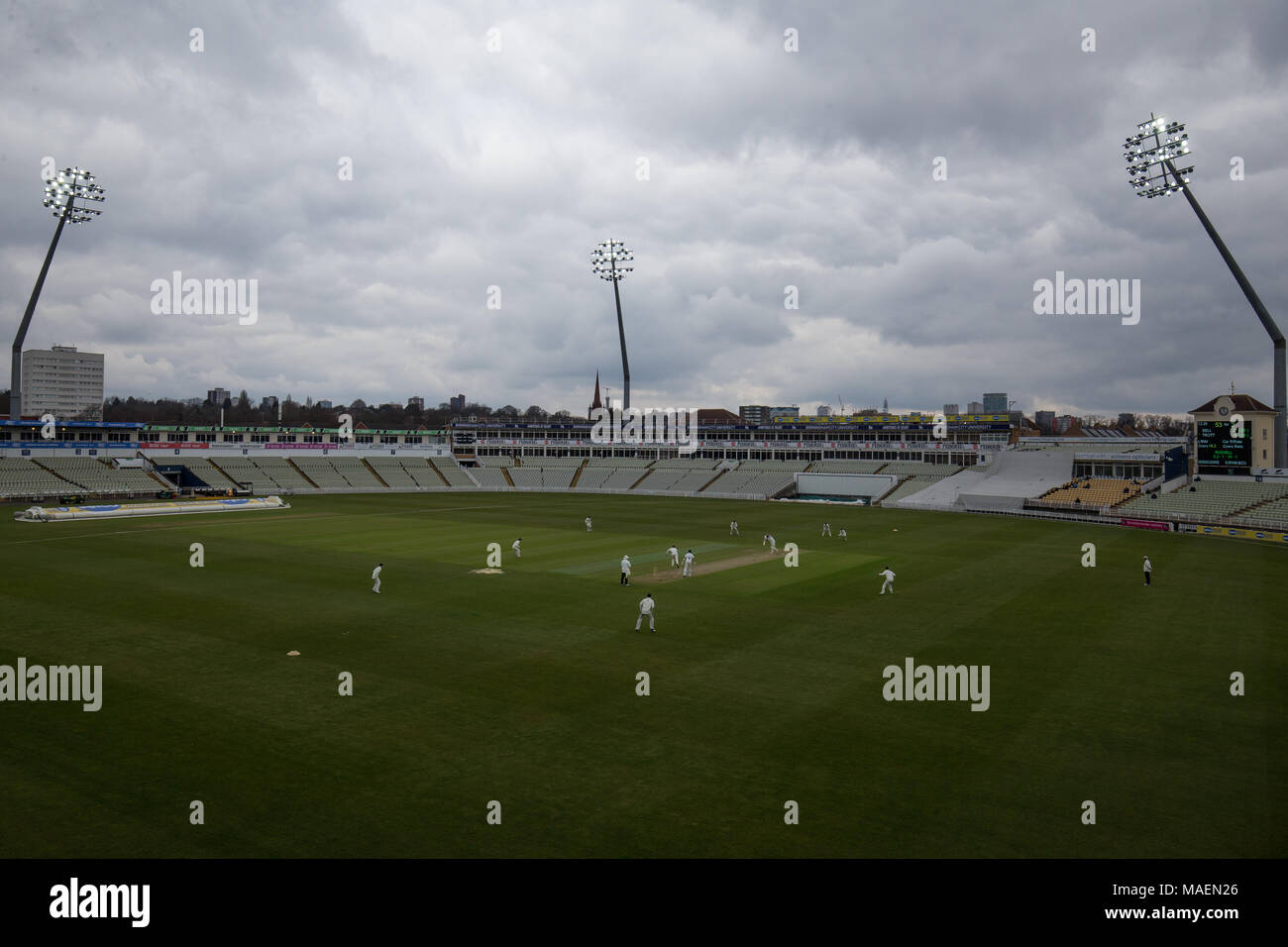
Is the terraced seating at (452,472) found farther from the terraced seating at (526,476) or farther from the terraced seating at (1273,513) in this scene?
the terraced seating at (1273,513)

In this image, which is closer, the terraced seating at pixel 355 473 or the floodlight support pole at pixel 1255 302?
the floodlight support pole at pixel 1255 302

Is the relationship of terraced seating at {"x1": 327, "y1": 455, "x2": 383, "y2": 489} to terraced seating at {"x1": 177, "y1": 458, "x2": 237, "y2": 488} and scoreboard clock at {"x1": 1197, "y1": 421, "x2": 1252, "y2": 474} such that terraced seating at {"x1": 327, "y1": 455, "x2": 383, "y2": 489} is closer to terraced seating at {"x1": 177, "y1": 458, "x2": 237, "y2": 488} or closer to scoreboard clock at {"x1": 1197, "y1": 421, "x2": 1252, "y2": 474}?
terraced seating at {"x1": 177, "y1": 458, "x2": 237, "y2": 488}

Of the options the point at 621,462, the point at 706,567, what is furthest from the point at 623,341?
the point at 706,567

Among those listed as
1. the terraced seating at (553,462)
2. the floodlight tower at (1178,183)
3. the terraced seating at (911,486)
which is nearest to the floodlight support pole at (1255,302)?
the floodlight tower at (1178,183)

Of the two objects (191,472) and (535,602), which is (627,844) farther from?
(191,472)

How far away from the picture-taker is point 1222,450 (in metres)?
59.2

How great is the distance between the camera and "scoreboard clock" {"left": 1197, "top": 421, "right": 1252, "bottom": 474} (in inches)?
2291

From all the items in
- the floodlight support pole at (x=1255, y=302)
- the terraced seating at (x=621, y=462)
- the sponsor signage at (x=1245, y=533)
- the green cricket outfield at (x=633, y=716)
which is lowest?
the green cricket outfield at (x=633, y=716)

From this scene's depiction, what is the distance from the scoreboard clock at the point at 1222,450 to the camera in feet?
191

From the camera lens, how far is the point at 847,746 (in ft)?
46.9

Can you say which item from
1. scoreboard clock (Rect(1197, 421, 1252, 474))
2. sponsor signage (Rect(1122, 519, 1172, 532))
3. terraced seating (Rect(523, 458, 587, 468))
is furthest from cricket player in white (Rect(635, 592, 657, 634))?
terraced seating (Rect(523, 458, 587, 468))

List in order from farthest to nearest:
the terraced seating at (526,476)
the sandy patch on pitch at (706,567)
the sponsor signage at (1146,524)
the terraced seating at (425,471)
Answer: the terraced seating at (526,476) → the terraced seating at (425,471) → the sponsor signage at (1146,524) → the sandy patch on pitch at (706,567)

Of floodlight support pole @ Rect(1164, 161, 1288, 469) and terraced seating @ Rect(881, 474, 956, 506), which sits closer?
floodlight support pole @ Rect(1164, 161, 1288, 469)

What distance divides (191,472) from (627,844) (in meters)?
88.5
